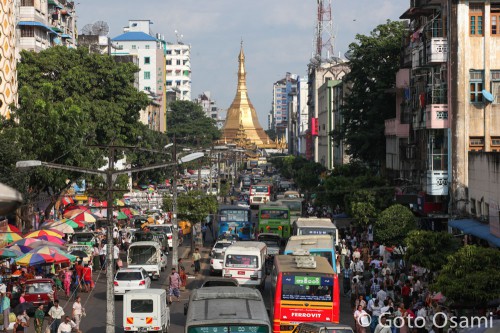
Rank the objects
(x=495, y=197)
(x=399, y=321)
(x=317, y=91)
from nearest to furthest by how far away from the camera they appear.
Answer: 1. (x=399, y=321)
2. (x=495, y=197)
3. (x=317, y=91)

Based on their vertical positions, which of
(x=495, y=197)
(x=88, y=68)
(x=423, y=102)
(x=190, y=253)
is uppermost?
(x=88, y=68)

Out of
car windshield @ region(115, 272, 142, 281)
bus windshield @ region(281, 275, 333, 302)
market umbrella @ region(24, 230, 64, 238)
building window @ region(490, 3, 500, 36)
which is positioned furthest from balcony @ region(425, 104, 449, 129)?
bus windshield @ region(281, 275, 333, 302)

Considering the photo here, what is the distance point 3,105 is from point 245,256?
2028 cm

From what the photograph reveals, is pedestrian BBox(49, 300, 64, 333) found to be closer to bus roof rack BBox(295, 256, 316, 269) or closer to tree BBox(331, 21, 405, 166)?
bus roof rack BBox(295, 256, 316, 269)

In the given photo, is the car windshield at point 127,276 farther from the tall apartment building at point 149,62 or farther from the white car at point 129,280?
the tall apartment building at point 149,62

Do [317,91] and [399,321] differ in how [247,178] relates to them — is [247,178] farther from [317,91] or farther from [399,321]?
[399,321]

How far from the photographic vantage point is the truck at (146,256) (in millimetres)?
39250

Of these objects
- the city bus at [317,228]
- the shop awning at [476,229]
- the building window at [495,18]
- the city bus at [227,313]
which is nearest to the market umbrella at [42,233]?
the city bus at [317,228]

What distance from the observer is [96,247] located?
4450 centimetres

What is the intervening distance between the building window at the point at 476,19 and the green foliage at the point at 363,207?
1196 cm

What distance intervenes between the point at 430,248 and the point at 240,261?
817cm

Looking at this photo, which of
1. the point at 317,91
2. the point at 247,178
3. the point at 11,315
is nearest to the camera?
the point at 11,315

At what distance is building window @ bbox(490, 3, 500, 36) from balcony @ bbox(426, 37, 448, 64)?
2.31m

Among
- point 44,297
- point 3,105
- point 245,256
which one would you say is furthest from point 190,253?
point 44,297
